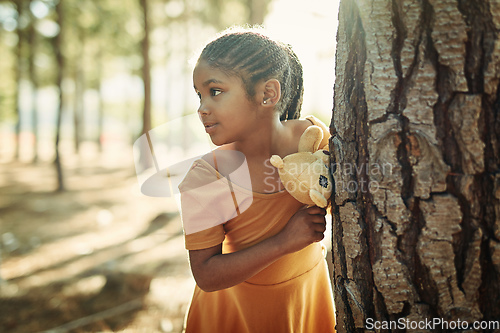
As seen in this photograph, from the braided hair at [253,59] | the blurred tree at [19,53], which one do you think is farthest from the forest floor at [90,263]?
the blurred tree at [19,53]

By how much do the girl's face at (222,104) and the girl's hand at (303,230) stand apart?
41 cm

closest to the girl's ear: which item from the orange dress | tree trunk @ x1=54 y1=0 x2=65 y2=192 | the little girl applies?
the little girl

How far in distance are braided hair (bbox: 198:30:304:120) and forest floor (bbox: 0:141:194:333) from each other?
9.46 feet

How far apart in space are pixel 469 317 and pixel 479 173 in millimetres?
403

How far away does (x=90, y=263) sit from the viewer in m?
5.31

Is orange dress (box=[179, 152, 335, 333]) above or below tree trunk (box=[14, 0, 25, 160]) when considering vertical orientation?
below

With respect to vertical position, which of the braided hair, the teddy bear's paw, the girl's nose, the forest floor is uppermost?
the braided hair

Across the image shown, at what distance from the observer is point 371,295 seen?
Answer: 1.13 metres

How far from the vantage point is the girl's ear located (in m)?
1.45

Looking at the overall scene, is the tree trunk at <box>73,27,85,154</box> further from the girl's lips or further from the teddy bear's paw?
the teddy bear's paw

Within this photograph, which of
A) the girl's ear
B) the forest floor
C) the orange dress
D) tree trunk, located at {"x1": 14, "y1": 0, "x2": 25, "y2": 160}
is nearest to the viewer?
the orange dress

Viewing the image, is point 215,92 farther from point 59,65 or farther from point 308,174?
point 59,65

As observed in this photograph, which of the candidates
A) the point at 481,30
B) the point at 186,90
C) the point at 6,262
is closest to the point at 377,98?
the point at 481,30

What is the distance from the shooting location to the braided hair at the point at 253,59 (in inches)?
54.1
